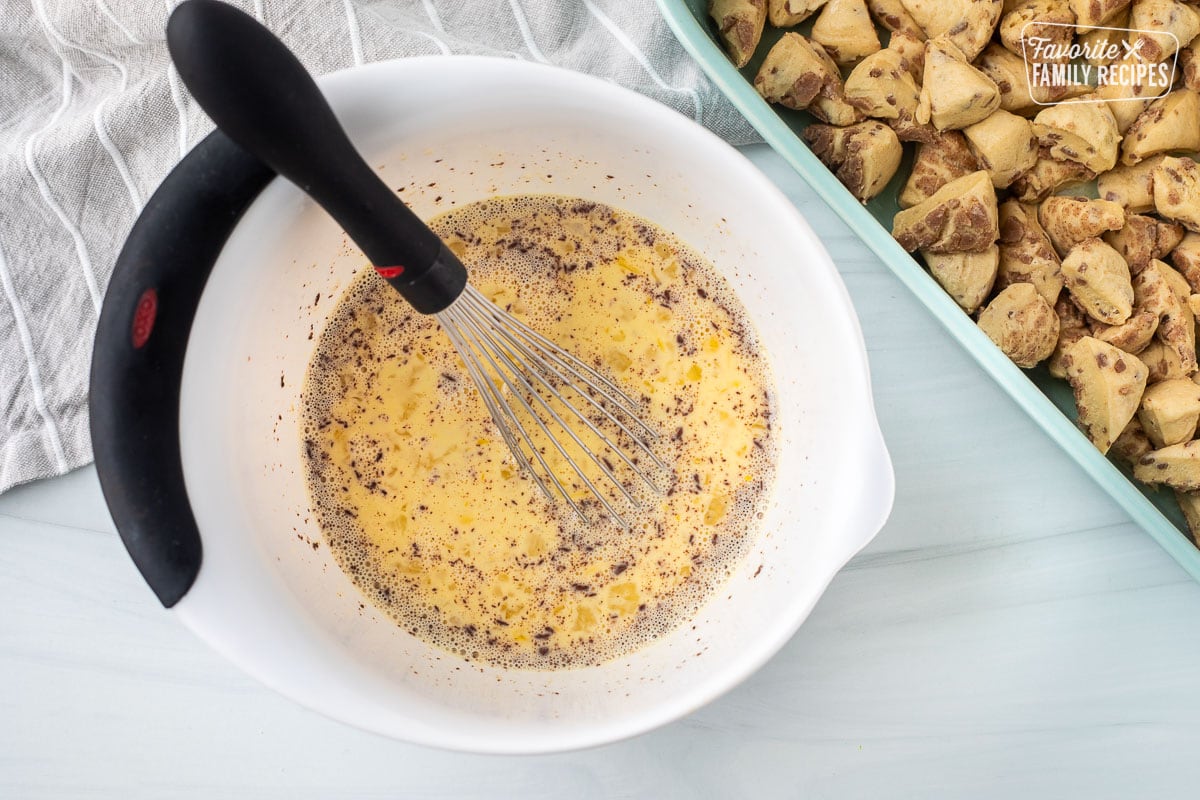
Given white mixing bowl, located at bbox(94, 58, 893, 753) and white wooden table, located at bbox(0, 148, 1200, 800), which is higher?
white mixing bowl, located at bbox(94, 58, 893, 753)

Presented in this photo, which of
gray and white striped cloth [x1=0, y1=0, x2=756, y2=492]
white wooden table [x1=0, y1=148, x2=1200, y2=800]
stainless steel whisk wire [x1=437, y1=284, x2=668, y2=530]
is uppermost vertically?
gray and white striped cloth [x1=0, y1=0, x2=756, y2=492]

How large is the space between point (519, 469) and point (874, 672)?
305 mm

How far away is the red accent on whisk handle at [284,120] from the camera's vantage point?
0.39 metres

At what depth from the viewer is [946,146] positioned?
0.67 metres

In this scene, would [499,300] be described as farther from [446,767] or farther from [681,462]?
[446,767]

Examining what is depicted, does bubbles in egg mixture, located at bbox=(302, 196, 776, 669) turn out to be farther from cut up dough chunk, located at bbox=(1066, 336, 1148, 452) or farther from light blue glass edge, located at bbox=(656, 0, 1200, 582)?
cut up dough chunk, located at bbox=(1066, 336, 1148, 452)

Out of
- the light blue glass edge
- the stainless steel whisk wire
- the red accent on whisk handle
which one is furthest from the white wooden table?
the red accent on whisk handle

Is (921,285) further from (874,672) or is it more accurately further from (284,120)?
(284,120)

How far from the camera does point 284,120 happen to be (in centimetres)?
41

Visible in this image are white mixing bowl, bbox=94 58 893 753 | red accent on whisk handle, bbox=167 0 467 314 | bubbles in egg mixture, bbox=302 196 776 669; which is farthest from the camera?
bubbles in egg mixture, bbox=302 196 776 669

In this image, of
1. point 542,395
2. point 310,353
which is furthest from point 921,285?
point 310,353

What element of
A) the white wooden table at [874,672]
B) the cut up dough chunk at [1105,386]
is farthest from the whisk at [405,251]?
the cut up dough chunk at [1105,386]

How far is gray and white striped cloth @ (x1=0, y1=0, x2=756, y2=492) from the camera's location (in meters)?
0.67

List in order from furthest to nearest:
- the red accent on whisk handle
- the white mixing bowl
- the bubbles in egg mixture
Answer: the bubbles in egg mixture → the white mixing bowl → the red accent on whisk handle
